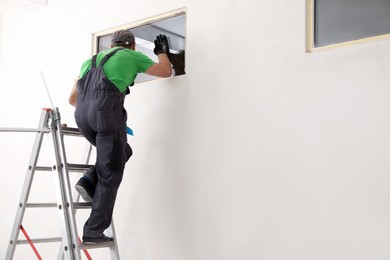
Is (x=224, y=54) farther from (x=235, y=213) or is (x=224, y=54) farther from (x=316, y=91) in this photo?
(x=235, y=213)

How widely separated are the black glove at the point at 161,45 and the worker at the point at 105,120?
0.47 feet

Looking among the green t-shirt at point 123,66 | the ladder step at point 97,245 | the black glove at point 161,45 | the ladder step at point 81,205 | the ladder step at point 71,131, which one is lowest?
the ladder step at point 97,245

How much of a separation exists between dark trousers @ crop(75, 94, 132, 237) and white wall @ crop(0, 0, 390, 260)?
16.4 inches

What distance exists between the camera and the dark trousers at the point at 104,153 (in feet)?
10.6

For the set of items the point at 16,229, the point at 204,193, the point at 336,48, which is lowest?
the point at 16,229

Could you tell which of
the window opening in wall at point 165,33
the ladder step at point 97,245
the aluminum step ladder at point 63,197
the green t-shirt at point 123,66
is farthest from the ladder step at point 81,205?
the window opening in wall at point 165,33

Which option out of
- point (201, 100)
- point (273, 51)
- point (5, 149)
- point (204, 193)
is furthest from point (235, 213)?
point (5, 149)

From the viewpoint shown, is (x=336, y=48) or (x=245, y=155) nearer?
(x=336, y=48)

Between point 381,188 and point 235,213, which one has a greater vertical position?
point 381,188

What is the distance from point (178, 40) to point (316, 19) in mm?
1023

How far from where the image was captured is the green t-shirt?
11.0 ft

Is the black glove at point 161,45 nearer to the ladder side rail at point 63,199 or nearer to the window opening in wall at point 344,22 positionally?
the ladder side rail at point 63,199

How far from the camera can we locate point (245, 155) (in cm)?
321

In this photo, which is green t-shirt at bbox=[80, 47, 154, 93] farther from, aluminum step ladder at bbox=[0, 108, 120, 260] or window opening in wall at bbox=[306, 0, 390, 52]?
window opening in wall at bbox=[306, 0, 390, 52]
